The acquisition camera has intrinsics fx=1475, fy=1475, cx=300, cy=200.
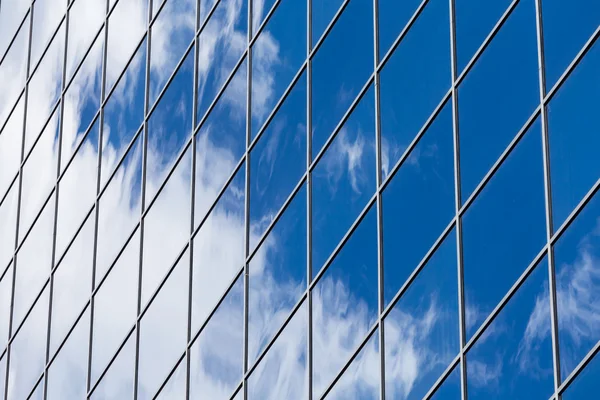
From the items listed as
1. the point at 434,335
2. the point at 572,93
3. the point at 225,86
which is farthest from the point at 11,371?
the point at 572,93

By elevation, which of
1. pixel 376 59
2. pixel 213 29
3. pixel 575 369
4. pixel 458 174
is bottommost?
pixel 575 369

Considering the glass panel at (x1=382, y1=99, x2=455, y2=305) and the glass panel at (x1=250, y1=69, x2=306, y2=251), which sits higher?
the glass panel at (x1=250, y1=69, x2=306, y2=251)

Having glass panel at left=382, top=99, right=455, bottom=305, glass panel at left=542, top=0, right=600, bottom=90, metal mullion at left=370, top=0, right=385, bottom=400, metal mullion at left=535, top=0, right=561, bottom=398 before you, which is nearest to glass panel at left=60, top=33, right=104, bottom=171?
metal mullion at left=370, top=0, right=385, bottom=400

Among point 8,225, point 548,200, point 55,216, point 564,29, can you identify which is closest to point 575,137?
point 548,200

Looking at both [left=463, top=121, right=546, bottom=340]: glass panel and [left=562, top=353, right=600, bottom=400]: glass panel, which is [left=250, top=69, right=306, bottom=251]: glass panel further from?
[left=562, top=353, right=600, bottom=400]: glass panel

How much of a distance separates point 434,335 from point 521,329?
185cm

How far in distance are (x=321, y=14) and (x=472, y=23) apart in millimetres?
4488

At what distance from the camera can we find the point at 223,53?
29344 millimetres

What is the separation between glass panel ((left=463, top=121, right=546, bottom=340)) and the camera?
20.7m

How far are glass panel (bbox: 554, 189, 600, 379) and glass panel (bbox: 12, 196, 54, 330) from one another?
16773 mm

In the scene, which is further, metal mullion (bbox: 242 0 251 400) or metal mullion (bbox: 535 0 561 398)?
metal mullion (bbox: 242 0 251 400)

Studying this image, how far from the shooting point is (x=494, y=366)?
20703 millimetres

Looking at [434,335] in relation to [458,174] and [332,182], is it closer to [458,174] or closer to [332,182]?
[458,174]

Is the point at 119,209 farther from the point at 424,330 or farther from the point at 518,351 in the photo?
the point at 518,351
